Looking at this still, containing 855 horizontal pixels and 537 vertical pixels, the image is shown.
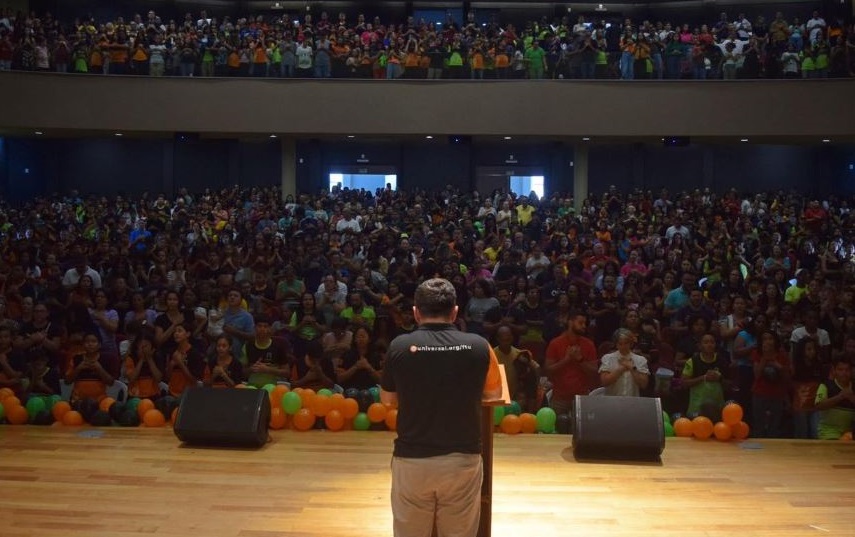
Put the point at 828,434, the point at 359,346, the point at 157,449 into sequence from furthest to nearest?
the point at 359,346 → the point at 828,434 → the point at 157,449

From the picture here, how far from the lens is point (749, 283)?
11008 mm

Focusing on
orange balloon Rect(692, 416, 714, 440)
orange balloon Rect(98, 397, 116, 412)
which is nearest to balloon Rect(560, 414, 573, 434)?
orange balloon Rect(692, 416, 714, 440)

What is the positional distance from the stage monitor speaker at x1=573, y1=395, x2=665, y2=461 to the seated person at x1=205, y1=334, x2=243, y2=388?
11.1 ft

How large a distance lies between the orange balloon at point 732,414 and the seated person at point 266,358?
13.9 ft

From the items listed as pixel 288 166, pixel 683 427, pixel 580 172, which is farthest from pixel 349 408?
pixel 580 172

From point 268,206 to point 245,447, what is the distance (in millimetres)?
11530

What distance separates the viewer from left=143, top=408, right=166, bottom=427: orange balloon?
27.1 feet

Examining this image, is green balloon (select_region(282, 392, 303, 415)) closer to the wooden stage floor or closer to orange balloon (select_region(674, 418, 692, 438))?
the wooden stage floor

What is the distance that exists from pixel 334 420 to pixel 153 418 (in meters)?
1.69

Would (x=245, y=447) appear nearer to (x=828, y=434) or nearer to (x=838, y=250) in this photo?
(x=828, y=434)

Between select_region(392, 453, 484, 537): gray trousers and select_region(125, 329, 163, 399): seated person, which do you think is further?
select_region(125, 329, 163, 399): seated person

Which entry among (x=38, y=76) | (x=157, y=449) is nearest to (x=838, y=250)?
(x=157, y=449)

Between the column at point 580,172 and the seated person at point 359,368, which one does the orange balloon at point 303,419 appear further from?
the column at point 580,172

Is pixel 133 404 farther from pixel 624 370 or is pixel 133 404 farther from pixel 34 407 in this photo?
pixel 624 370
